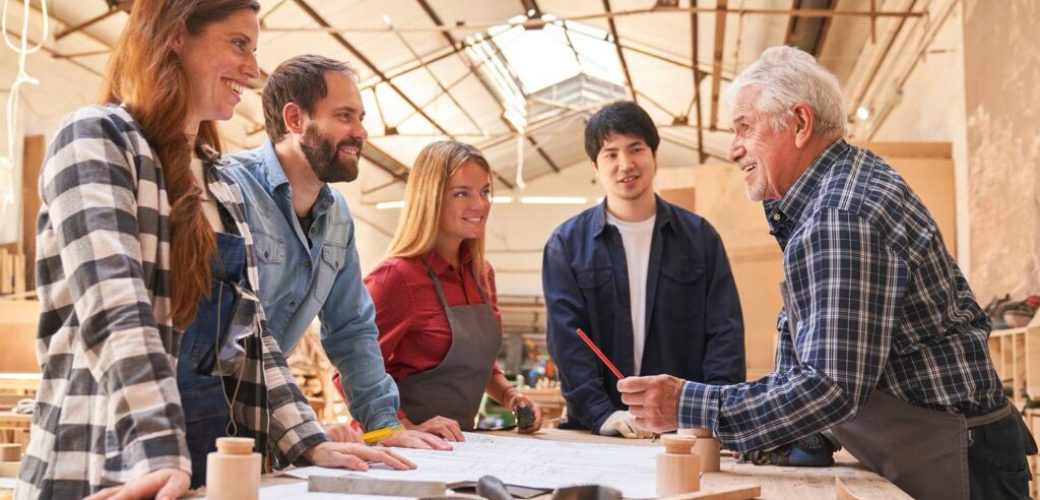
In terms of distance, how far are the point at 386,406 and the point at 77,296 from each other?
3.39ft

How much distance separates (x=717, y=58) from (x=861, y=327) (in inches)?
373

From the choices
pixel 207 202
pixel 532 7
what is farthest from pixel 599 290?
pixel 532 7

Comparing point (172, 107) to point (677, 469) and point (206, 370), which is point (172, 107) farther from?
point (677, 469)

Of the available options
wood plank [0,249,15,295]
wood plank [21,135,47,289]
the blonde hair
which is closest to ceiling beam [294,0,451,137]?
wood plank [21,135,47,289]

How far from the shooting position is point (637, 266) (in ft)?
9.52

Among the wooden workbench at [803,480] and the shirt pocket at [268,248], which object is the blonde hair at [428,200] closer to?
the shirt pocket at [268,248]

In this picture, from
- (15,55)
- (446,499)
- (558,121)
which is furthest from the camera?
(558,121)

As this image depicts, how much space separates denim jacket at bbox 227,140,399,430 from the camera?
2090 millimetres

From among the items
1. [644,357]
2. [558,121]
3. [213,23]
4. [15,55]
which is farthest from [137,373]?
[558,121]

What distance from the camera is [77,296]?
50.6 inches

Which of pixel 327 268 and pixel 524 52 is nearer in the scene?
pixel 327 268

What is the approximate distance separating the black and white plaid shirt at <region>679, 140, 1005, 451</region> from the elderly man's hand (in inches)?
1.0

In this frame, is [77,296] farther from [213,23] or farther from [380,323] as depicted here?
[380,323]

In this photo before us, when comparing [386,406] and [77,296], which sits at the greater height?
[77,296]
